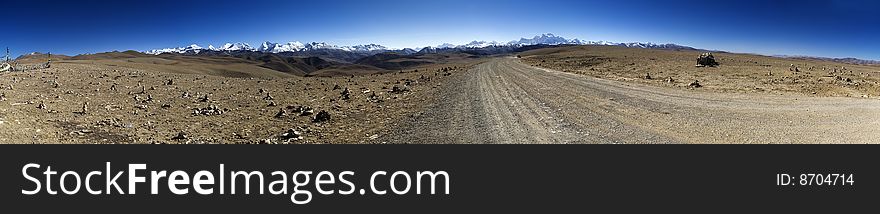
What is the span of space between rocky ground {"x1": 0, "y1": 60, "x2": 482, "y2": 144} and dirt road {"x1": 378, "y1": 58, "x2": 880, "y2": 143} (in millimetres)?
1983

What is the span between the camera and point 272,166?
681cm

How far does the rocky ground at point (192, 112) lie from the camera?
12.2 m

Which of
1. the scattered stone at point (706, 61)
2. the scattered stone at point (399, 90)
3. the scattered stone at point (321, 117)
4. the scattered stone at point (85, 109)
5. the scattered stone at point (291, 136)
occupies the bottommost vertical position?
the scattered stone at point (291, 136)

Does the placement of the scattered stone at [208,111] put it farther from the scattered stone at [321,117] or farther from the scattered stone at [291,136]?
the scattered stone at [291,136]

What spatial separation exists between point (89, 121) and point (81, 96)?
7.01 m

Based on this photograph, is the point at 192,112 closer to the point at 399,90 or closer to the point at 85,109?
the point at 85,109

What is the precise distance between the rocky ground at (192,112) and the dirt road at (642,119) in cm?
198

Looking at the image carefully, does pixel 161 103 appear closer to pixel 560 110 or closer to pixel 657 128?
pixel 560 110

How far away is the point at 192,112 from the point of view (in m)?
16.3

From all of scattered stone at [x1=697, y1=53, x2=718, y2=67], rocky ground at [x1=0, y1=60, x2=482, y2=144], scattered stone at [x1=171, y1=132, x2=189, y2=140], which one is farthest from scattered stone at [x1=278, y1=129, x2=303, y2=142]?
scattered stone at [x1=697, y1=53, x2=718, y2=67]

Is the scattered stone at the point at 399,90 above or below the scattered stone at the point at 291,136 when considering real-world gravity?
above

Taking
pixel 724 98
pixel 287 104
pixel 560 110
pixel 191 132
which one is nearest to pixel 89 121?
pixel 191 132

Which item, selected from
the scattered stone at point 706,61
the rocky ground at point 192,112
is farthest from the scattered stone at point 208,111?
the scattered stone at point 706,61

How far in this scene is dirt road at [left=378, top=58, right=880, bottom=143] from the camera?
445 inches
